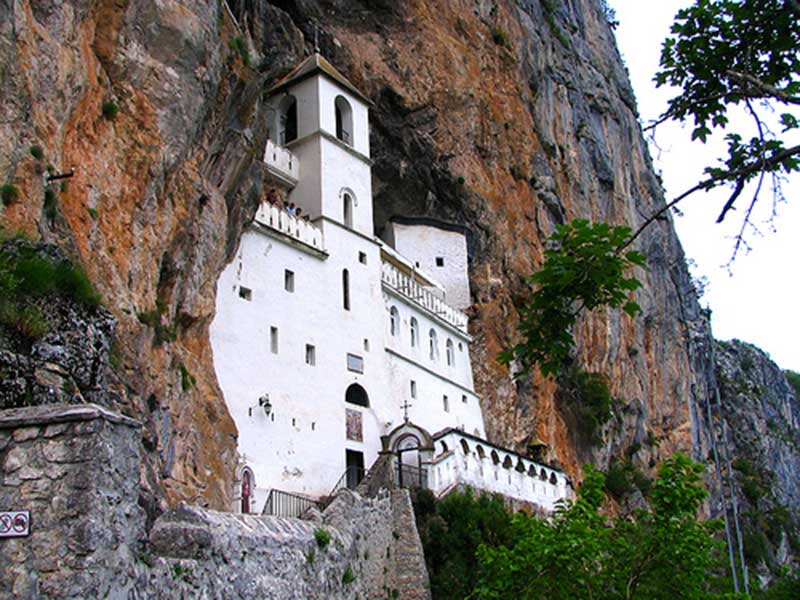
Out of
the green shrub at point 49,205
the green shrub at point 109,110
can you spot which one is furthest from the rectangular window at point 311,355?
the green shrub at point 49,205

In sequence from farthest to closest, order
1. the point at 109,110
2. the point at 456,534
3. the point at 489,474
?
the point at 489,474, the point at 456,534, the point at 109,110

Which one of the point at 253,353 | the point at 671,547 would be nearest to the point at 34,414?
the point at 671,547

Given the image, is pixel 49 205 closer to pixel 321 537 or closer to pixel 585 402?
pixel 321 537

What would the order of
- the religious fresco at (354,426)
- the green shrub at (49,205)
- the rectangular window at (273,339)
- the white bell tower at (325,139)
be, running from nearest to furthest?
the green shrub at (49,205) < the rectangular window at (273,339) < the religious fresco at (354,426) < the white bell tower at (325,139)

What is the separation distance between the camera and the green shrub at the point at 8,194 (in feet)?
44.0

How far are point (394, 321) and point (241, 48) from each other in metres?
13.0

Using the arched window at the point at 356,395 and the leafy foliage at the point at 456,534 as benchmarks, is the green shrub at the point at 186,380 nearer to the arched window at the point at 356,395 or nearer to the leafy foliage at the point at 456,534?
the leafy foliage at the point at 456,534

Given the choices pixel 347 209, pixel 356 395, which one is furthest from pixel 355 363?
pixel 347 209

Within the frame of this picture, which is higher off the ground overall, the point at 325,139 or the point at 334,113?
the point at 334,113

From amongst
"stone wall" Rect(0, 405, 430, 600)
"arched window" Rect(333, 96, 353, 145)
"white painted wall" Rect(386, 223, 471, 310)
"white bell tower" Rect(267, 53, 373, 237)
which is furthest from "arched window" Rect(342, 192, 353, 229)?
"stone wall" Rect(0, 405, 430, 600)

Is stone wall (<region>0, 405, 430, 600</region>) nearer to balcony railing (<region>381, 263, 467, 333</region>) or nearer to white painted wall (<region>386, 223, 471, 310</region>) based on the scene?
balcony railing (<region>381, 263, 467, 333</region>)

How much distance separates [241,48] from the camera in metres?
23.5

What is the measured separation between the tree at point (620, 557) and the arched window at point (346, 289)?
1548 centimetres

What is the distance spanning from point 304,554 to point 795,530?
69.0 m
